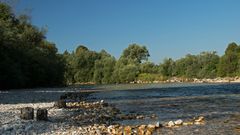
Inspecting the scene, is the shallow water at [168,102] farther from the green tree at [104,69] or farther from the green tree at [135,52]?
the green tree at [135,52]

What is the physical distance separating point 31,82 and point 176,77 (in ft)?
247

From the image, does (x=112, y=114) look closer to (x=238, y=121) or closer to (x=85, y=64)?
(x=238, y=121)

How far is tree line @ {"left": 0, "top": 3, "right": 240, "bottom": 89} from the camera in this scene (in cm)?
6500

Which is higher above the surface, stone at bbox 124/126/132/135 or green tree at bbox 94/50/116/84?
green tree at bbox 94/50/116/84

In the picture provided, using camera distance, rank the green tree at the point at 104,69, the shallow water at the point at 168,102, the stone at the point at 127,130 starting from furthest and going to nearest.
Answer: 1. the green tree at the point at 104,69
2. the shallow water at the point at 168,102
3. the stone at the point at 127,130

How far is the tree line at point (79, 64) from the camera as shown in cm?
6500

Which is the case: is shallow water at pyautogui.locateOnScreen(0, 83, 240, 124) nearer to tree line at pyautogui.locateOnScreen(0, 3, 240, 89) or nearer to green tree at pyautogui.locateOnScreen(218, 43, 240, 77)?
tree line at pyautogui.locateOnScreen(0, 3, 240, 89)

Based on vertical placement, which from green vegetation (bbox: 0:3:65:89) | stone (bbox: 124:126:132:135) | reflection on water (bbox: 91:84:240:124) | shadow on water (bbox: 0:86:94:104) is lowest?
stone (bbox: 124:126:132:135)

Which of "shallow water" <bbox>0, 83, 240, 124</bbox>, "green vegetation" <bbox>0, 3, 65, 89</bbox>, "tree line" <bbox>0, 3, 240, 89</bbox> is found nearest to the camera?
"shallow water" <bbox>0, 83, 240, 124</bbox>

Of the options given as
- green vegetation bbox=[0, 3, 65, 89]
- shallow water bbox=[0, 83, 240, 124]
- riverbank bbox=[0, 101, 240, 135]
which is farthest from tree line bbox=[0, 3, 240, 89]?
riverbank bbox=[0, 101, 240, 135]

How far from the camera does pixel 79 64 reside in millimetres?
136375

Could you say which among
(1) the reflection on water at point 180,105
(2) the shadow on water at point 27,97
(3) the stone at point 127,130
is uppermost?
(2) the shadow on water at point 27,97

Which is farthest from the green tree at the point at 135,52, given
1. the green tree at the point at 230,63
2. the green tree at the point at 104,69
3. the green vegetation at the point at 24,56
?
the green vegetation at the point at 24,56

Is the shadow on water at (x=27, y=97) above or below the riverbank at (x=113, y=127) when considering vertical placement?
above
